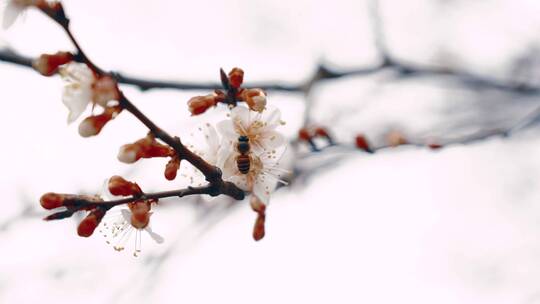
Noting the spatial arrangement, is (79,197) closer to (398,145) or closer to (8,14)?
(8,14)

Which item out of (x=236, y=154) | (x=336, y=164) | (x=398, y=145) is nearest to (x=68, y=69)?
(x=236, y=154)

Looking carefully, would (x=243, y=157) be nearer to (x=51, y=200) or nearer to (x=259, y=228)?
(x=259, y=228)

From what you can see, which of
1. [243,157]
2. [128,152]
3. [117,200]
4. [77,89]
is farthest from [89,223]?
[243,157]

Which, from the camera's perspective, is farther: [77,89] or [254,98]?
[254,98]

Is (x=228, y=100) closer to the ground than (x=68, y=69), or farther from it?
closer to the ground

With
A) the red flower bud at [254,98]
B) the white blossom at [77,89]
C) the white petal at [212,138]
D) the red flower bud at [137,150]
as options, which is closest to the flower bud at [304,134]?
the white petal at [212,138]
